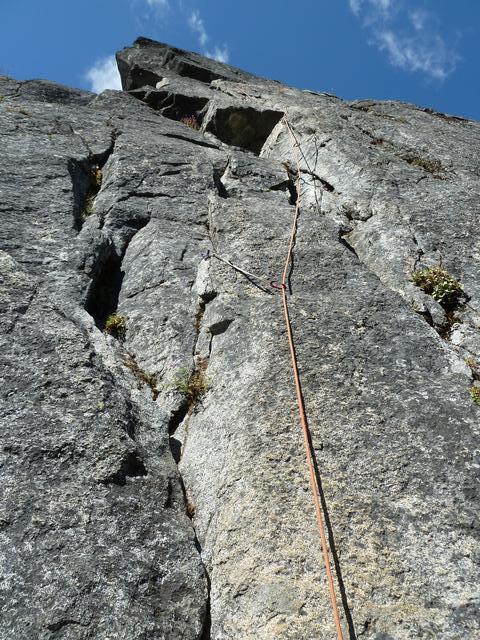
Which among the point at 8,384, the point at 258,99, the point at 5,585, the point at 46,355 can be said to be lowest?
the point at 5,585

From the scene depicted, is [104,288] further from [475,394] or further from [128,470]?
[475,394]

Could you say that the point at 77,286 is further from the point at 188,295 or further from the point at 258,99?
the point at 258,99

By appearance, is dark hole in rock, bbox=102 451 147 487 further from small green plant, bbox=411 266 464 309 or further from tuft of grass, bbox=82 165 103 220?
tuft of grass, bbox=82 165 103 220

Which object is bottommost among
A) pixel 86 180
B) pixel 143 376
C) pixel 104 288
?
pixel 143 376

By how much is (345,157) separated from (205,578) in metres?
8.19

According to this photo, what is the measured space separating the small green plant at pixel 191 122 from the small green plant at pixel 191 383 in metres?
9.24

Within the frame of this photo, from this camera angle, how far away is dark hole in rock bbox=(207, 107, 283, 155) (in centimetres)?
1399

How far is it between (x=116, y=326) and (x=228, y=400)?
2.24m

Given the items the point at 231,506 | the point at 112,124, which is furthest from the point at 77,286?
the point at 112,124

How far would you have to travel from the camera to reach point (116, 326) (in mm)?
7441

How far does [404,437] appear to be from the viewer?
17.2 feet

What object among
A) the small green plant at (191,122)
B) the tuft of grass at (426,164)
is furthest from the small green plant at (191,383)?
the small green plant at (191,122)

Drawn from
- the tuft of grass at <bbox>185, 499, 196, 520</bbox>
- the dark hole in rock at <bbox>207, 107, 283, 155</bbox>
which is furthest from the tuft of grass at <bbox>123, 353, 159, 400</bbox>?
the dark hole in rock at <bbox>207, 107, 283, 155</bbox>

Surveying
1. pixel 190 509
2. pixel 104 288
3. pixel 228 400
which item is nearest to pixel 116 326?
pixel 104 288
